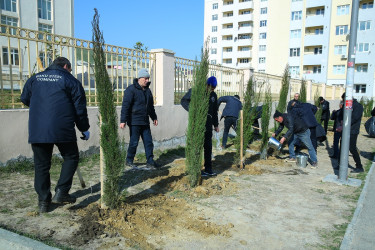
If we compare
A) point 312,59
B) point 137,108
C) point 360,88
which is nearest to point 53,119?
point 137,108

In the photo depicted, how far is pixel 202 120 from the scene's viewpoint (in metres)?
4.70

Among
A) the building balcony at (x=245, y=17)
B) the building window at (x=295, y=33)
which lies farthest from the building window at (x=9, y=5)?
the building balcony at (x=245, y=17)

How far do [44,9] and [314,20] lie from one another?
124ft

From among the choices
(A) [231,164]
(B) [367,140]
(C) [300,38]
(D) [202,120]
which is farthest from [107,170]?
(C) [300,38]

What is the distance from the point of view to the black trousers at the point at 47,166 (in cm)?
354

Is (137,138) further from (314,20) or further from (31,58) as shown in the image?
(314,20)

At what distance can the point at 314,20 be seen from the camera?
44812 mm

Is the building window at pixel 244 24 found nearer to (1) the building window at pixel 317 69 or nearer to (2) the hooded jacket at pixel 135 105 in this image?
(1) the building window at pixel 317 69

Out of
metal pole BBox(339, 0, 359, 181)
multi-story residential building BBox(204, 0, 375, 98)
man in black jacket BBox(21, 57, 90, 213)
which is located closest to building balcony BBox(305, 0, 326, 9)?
multi-story residential building BBox(204, 0, 375, 98)

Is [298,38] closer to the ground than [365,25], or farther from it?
closer to the ground

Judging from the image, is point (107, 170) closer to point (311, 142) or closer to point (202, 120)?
point (202, 120)

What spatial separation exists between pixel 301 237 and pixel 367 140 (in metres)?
11.1

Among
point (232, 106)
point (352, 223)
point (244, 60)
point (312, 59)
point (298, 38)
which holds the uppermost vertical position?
point (298, 38)

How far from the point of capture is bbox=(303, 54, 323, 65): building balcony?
44.6 m
